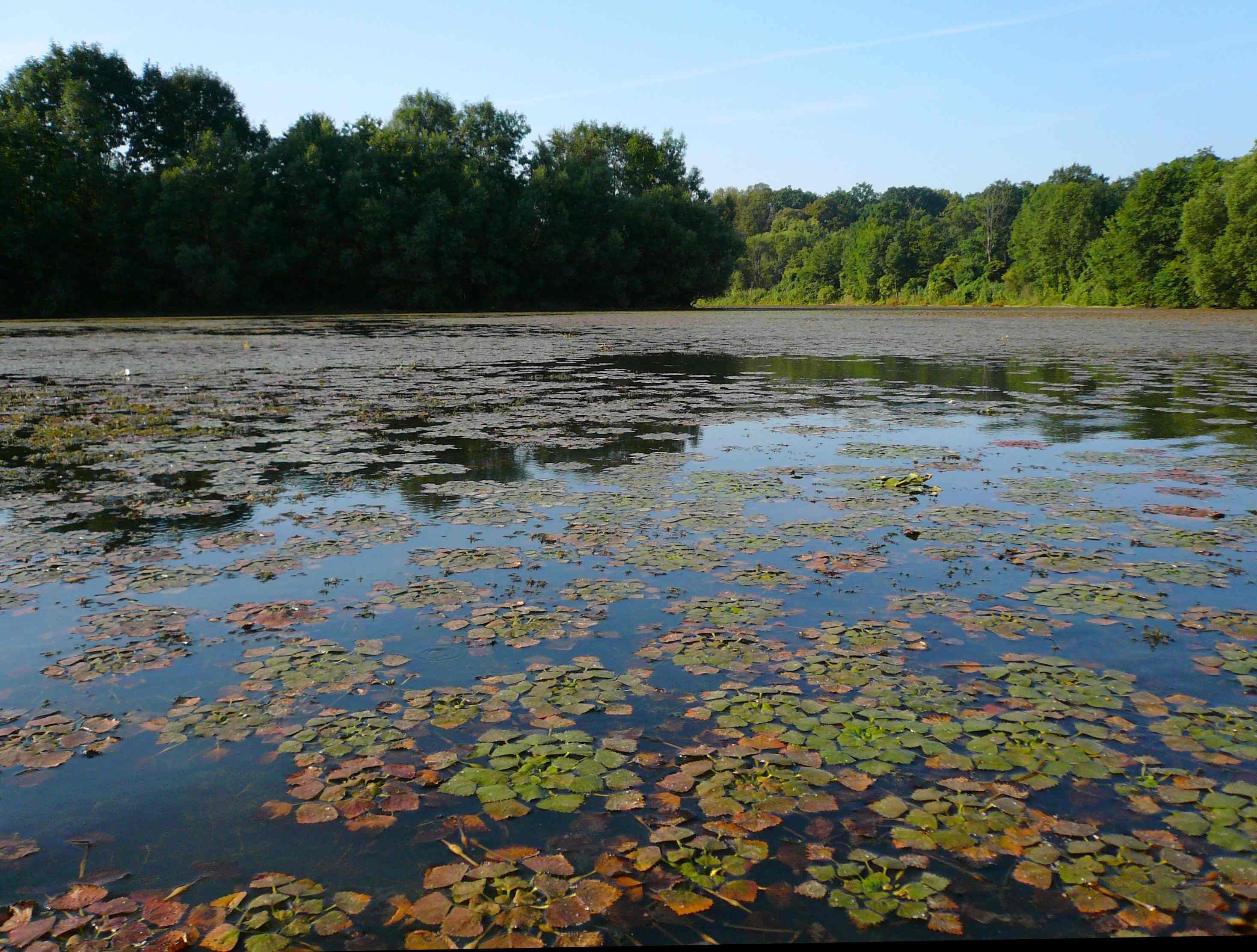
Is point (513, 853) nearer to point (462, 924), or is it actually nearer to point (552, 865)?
point (552, 865)

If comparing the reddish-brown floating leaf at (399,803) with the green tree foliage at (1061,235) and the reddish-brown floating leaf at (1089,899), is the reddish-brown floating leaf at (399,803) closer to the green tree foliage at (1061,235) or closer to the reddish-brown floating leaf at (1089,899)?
the reddish-brown floating leaf at (1089,899)

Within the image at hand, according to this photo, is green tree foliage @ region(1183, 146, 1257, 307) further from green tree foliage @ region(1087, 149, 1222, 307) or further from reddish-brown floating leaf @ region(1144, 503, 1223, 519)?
reddish-brown floating leaf @ region(1144, 503, 1223, 519)

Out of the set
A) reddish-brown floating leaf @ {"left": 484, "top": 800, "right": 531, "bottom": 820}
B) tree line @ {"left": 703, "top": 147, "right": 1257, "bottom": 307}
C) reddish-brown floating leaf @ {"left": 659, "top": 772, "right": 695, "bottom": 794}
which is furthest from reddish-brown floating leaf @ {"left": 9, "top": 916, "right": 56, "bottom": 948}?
tree line @ {"left": 703, "top": 147, "right": 1257, "bottom": 307}

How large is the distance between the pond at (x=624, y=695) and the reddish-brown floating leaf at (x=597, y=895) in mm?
10

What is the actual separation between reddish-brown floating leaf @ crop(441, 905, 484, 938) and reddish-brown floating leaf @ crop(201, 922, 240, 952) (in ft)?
1.46

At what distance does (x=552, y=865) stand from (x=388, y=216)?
45.1 metres

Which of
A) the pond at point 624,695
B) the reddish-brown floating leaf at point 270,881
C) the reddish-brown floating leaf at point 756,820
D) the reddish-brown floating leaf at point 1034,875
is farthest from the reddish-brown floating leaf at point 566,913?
the reddish-brown floating leaf at point 1034,875

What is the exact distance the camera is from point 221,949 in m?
1.89

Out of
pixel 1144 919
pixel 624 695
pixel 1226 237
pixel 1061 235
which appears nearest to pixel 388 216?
pixel 1226 237

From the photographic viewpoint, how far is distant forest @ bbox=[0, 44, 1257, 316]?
128ft

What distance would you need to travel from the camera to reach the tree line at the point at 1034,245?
43.3 metres

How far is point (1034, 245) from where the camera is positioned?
2569 inches

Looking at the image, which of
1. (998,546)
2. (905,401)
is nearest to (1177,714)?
(998,546)

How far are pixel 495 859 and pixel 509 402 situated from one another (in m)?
9.08
